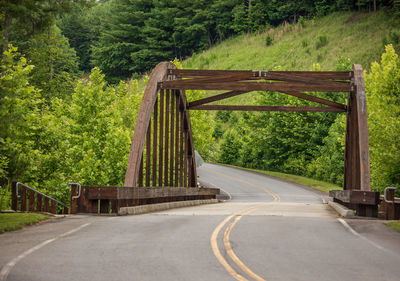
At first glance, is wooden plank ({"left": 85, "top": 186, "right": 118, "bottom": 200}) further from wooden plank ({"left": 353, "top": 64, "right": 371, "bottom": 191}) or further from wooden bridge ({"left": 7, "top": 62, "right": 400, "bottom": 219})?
wooden plank ({"left": 353, "top": 64, "right": 371, "bottom": 191})

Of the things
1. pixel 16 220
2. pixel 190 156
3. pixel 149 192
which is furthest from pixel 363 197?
pixel 190 156

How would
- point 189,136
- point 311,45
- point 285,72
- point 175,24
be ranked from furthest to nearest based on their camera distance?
point 175,24, point 311,45, point 189,136, point 285,72

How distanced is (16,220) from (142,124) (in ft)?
20.5

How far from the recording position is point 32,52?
50.8 m

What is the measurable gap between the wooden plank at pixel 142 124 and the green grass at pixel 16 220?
11.3ft

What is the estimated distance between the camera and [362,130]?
17.4 m

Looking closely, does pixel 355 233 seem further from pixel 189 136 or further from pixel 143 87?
pixel 143 87

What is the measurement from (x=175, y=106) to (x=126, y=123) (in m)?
22.3

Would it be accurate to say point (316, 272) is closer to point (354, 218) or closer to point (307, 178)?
point (354, 218)

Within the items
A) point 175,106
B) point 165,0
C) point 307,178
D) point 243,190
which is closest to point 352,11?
point 165,0

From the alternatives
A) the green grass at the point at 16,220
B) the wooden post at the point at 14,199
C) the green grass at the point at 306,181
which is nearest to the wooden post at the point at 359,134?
the green grass at the point at 16,220

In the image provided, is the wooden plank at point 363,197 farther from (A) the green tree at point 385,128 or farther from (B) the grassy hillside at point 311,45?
(B) the grassy hillside at point 311,45

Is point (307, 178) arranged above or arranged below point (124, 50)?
below

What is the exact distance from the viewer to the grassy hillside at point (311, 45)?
70.9 meters
